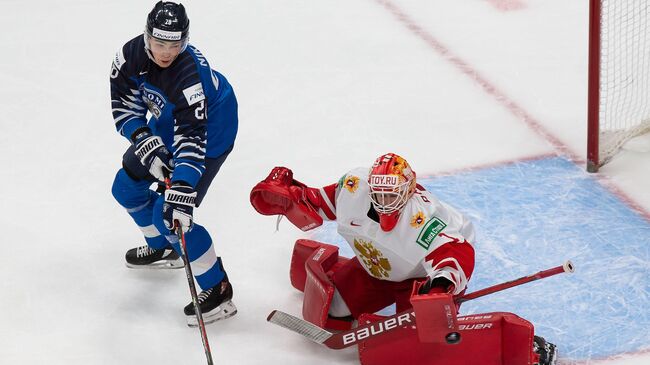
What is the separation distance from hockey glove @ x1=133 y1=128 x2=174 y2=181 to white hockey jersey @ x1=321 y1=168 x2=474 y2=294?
1.74 feet

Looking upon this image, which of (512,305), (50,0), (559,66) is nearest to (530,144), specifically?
(559,66)

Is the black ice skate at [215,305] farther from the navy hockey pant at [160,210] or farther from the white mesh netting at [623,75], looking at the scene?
the white mesh netting at [623,75]

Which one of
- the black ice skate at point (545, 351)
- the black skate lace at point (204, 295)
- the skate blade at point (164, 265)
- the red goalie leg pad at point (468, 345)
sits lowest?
the black ice skate at point (545, 351)

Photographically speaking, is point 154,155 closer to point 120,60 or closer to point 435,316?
point 120,60

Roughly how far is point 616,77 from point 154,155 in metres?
2.34

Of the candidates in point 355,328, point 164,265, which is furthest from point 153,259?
point 355,328

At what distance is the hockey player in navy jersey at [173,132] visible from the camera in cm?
368

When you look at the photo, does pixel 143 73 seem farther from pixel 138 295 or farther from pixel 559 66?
pixel 559 66

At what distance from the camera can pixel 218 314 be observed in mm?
4004

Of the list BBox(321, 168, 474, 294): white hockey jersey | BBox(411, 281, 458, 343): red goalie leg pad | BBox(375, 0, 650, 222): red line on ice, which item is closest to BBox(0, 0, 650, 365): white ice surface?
BBox(375, 0, 650, 222): red line on ice

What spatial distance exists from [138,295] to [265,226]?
63cm

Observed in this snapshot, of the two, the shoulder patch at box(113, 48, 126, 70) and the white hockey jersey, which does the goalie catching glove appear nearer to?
the white hockey jersey

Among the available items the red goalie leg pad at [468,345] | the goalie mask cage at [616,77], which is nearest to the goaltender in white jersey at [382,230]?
the red goalie leg pad at [468,345]

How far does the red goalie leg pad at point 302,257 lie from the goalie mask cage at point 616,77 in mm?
1428
